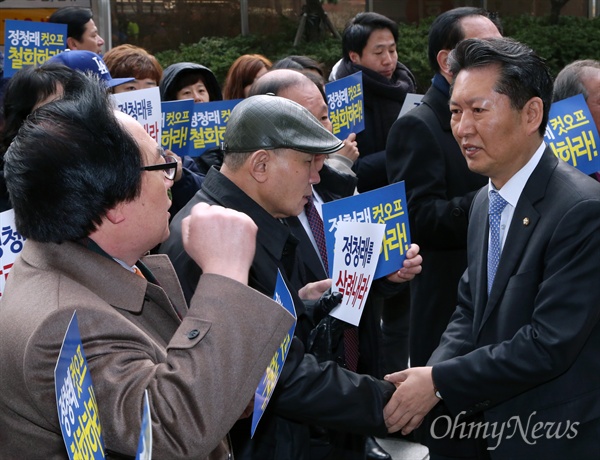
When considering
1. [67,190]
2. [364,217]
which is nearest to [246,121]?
[364,217]

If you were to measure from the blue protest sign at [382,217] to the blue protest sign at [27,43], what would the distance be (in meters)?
3.01

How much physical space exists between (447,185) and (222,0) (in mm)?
10382

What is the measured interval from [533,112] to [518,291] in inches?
25.9

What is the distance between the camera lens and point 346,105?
5430 millimetres

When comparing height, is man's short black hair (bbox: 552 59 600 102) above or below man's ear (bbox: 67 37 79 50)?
below

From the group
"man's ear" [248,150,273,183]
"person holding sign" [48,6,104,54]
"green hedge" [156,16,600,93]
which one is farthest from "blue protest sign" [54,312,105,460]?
"green hedge" [156,16,600,93]

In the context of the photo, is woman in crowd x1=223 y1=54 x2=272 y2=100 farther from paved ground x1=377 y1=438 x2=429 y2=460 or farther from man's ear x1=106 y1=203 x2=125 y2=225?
man's ear x1=106 y1=203 x2=125 y2=225

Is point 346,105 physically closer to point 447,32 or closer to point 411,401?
point 447,32

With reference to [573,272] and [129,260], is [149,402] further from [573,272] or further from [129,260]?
[573,272]

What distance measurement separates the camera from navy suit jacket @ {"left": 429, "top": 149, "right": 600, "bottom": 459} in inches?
110

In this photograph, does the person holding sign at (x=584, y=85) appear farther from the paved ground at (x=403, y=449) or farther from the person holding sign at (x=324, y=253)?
the paved ground at (x=403, y=449)

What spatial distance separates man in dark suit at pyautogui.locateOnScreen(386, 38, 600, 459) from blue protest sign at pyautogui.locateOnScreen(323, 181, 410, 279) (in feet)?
1.18

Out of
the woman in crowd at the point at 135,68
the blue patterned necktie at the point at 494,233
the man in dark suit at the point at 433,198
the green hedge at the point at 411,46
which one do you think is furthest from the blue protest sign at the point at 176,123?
the green hedge at the point at 411,46

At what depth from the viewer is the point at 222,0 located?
46.2 ft
